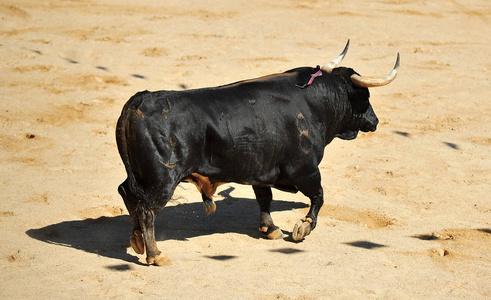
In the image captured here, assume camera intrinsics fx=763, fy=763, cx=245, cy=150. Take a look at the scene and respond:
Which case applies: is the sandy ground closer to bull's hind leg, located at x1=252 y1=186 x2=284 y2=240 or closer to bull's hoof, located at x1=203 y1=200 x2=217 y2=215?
bull's hind leg, located at x1=252 y1=186 x2=284 y2=240

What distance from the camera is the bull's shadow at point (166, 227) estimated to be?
7.10 metres

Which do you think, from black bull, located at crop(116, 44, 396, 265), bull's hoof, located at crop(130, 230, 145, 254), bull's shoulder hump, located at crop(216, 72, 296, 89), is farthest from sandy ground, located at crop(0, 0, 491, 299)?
bull's shoulder hump, located at crop(216, 72, 296, 89)

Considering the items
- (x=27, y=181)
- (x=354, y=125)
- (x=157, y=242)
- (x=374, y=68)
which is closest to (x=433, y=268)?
(x=354, y=125)

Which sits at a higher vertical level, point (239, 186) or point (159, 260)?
point (159, 260)

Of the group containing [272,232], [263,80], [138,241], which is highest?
[263,80]

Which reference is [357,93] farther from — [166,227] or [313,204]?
[166,227]

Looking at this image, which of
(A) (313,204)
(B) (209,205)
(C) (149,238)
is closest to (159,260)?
(C) (149,238)

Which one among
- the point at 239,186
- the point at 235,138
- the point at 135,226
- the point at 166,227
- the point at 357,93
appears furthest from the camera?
the point at 239,186

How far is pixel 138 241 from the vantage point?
6664 millimetres

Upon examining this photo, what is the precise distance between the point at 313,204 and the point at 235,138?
1179 mm

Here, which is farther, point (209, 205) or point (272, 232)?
point (272, 232)

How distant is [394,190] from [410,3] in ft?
29.0

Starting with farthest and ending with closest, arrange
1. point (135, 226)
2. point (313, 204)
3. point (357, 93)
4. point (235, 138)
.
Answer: point (357, 93) < point (313, 204) < point (235, 138) < point (135, 226)

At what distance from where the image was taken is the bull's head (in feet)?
25.5
